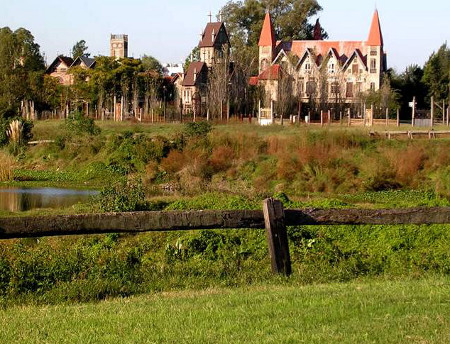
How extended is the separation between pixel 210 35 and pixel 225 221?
78.0 meters

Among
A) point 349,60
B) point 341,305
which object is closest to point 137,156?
point 341,305

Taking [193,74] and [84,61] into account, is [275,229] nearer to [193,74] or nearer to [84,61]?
[193,74]

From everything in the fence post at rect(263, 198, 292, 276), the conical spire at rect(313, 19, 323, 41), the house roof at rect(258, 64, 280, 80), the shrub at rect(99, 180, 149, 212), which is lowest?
the shrub at rect(99, 180, 149, 212)

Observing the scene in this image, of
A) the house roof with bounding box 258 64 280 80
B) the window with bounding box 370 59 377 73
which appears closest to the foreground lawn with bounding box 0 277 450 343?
the house roof with bounding box 258 64 280 80

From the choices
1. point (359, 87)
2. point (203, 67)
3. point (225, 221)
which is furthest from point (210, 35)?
point (225, 221)

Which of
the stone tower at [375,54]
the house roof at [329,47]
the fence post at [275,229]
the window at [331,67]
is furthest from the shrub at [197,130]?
the house roof at [329,47]

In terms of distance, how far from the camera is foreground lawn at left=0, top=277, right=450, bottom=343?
6484mm

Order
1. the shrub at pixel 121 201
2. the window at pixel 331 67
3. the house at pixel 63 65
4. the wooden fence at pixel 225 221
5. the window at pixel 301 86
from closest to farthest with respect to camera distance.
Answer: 1. the wooden fence at pixel 225 221
2. the shrub at pixel 121 201
3. the window at pixel 301 86
4. the window at pixel 331 67
5. the house at pixel 63 65

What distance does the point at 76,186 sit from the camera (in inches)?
1435

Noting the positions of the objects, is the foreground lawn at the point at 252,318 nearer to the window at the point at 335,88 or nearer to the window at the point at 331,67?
the window at the point at 335,88

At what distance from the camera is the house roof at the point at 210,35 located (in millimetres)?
85812

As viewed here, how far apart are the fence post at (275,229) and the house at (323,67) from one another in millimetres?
62399

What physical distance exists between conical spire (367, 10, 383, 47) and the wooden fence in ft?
247

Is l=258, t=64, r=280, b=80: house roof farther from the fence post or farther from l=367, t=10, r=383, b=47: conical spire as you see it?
the fence post
